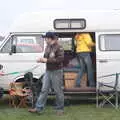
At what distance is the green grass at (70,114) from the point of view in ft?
32.2

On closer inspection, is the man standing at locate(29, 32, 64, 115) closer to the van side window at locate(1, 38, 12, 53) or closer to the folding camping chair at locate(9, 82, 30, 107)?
the folding camping chair at locate(9, 82, 30, 107)

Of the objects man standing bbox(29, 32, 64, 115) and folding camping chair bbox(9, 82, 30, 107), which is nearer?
man standing bbox(29, 32, 64, 115)

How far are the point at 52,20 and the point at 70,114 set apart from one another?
2.71 meters

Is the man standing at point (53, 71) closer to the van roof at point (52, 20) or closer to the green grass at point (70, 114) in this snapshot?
the green grass at point (70, 114)

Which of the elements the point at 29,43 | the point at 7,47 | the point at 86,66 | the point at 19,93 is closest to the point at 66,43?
the point at 86,66

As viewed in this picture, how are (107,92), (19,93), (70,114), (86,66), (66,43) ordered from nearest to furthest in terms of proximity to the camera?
(70,114)
(19,93)
(107,92)
(86,66)
(66,43)

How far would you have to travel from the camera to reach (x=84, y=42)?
11797mm

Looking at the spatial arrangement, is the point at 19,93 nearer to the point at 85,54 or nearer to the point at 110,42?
the point at 85,54

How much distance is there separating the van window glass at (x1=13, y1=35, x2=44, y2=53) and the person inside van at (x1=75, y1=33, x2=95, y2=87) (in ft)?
3.20

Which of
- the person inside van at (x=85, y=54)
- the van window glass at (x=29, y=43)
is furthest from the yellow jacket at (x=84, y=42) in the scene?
the van window glass at (x=29, y=43)

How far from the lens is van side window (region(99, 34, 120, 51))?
465 inches

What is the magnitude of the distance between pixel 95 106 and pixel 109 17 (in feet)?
7.51

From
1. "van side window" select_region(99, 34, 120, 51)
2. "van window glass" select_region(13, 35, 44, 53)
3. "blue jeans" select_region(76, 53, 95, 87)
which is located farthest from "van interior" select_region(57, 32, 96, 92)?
"van window glass" select_region(13, 35, 44, 53)

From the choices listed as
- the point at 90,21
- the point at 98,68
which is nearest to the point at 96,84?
the point at 98,68
